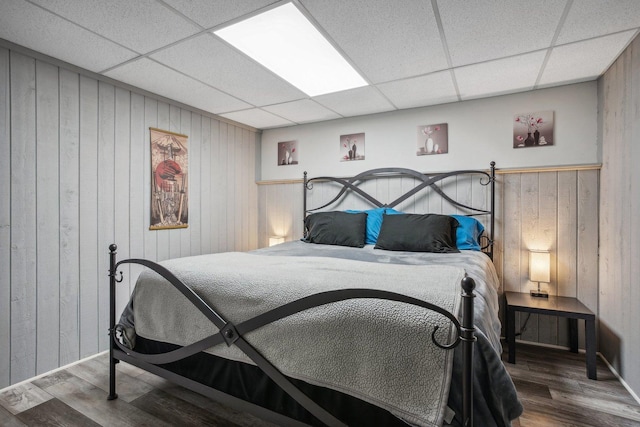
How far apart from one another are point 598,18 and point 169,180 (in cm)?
346

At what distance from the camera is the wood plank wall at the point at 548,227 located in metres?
2.71

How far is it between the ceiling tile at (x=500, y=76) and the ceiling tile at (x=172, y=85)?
6.94ft

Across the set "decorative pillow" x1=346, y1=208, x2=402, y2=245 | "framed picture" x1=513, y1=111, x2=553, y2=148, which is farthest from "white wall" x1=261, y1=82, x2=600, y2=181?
"decorative pillow" x1=346, y1=208, x2=402, y2=245

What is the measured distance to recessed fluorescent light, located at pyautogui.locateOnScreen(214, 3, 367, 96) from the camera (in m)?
1.90

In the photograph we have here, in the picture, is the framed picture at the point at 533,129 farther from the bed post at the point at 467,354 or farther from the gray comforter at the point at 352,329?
the bed post at the point at 467,354

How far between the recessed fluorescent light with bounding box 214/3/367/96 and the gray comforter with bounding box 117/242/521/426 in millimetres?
1422

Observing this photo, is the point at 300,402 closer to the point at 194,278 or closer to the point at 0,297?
the point at 194,278

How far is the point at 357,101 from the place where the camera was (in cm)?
324

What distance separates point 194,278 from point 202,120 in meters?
2.40

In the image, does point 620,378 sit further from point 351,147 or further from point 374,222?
point 351,147

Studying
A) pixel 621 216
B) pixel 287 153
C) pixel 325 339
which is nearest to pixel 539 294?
pixel 621 216

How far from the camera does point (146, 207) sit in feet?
9.84

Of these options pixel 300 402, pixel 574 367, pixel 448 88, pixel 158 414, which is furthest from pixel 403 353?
pixel 448 88

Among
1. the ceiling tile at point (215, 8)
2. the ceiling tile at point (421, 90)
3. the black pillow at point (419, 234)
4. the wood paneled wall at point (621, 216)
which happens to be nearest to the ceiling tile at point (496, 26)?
the ceiling tile at point (421, 90)
